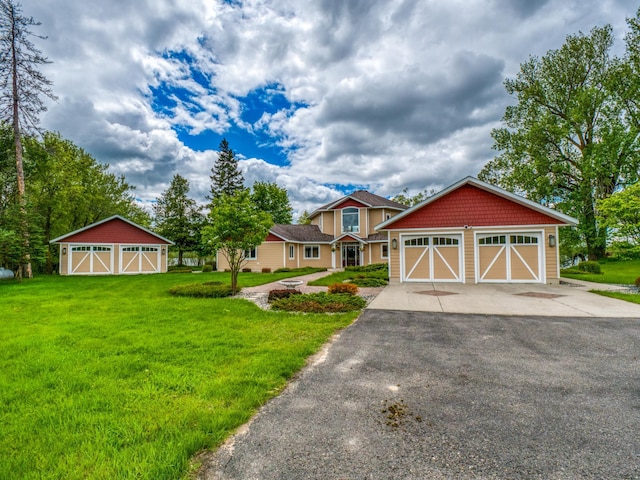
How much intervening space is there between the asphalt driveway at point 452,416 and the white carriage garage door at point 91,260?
25.2 metres

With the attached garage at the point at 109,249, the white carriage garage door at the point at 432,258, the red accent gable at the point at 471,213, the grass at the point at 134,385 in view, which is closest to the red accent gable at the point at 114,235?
the attached garage at the point at 109,249

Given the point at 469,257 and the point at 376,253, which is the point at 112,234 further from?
the point at 469,257

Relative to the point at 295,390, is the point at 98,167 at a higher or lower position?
higher

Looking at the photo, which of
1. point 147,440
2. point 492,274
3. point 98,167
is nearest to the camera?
point 147,440

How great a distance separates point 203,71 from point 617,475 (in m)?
17.7

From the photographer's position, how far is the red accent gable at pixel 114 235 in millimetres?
22734

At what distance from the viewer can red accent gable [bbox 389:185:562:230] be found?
12.9 metres

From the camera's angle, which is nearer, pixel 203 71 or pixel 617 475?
pixel 617 475

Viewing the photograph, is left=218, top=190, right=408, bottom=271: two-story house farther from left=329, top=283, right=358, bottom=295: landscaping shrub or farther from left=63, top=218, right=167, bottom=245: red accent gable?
left=329, top=283, right=358, bottom=295: landscaping shrub

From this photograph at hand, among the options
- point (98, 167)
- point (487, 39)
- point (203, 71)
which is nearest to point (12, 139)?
point (98, 167)

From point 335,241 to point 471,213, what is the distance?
13.5 metres

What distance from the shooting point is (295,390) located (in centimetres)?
326

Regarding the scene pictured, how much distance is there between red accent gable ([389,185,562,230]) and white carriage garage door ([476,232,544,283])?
642 mm

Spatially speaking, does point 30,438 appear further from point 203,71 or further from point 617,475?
point 203,71
